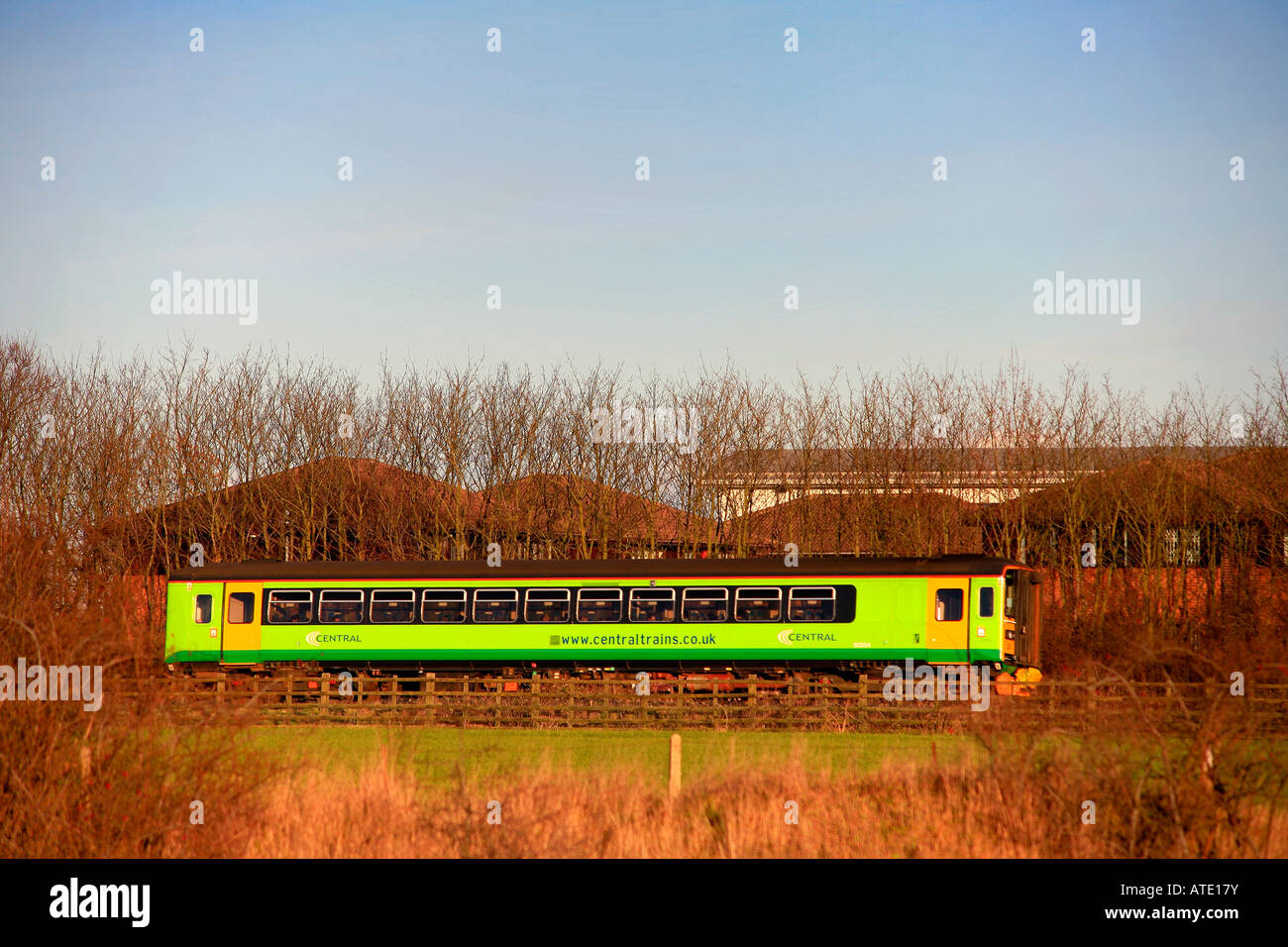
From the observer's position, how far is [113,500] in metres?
43.5

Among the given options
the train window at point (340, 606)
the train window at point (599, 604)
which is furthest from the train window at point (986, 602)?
the train window at point (340, 606)

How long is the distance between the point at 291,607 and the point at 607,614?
7.01 meters

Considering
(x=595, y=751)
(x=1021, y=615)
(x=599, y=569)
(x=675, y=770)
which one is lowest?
(x=595, y=751)

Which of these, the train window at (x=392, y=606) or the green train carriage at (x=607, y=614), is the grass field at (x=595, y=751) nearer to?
the green train carriage at (x=607, y=614)

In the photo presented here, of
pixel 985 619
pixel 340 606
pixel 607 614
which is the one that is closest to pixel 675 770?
pixel 607 614

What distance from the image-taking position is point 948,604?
24938 mm

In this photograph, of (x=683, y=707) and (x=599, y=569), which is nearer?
→ (x=683, y=707)

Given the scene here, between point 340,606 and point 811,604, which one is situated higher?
point 811,604

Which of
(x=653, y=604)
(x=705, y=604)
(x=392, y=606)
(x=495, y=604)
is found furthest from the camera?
(x=392, y=606)

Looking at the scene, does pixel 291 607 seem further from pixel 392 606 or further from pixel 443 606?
pixel 443 606

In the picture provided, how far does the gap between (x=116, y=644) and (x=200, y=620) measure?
19450 millimetres

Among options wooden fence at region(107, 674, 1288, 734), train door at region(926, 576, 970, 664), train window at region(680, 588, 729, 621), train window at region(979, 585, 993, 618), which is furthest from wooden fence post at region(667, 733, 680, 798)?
train window at region(979, 585, 993, 618)

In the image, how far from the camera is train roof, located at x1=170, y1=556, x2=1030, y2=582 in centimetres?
2527
